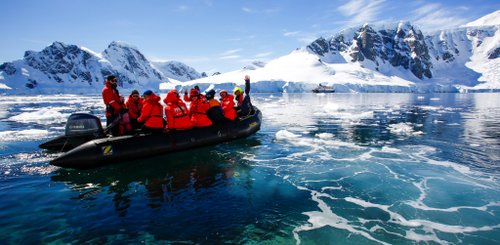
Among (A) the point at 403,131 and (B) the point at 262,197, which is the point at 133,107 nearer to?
(B) the point at 262,197

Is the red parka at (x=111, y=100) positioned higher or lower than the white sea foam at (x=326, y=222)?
higher

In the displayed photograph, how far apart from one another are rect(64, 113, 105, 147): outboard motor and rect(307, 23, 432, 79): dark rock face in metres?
179

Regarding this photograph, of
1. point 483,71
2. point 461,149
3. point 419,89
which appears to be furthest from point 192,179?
point 483,71

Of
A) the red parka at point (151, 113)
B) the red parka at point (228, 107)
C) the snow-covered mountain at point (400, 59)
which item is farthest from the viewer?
the snow-covered mountain at point (400, 59)

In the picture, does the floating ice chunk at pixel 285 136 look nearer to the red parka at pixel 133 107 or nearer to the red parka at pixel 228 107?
the red parka at pixel 228 107

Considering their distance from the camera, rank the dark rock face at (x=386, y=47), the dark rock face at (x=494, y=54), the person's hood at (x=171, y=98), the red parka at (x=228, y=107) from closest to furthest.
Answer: the person's hood at (x=171, y=98) < the red parka at (x=228, y=107) < the dark rock face at (x=386, y=47) < the dark rock face at (x=494, y=54)

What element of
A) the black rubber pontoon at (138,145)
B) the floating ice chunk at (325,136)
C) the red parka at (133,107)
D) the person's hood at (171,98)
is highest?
the person's hood at (171,98)

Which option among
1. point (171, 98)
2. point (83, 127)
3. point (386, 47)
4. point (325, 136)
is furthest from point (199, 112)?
point (386, 47)

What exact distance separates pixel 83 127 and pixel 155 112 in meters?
2.08

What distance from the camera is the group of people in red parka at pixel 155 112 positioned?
10.0m

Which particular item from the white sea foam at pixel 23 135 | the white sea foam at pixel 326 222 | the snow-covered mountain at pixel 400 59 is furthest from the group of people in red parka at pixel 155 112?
the snow-covered mountain at pixel 400 59

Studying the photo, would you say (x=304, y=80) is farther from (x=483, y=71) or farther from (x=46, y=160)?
(x=483, y=71)

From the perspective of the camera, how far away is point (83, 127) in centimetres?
970

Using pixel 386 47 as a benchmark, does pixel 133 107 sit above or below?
below
